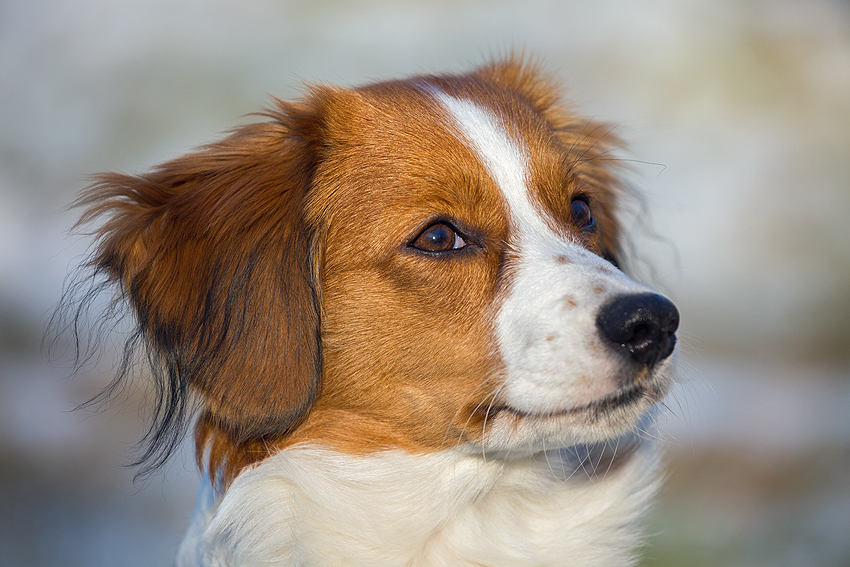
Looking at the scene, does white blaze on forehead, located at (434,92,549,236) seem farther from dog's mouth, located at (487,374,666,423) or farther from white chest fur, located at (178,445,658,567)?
white chest fur, located at (178,445,658,567)

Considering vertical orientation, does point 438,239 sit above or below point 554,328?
above

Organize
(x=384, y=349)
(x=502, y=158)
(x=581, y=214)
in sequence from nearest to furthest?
1. (x=384, y=349)
2. (x=502, y=158)
3. (x=581, y=214)

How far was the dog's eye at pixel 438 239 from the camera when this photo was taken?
86.7 inches

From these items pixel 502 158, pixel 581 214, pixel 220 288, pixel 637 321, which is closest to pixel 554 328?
pixel 637 321

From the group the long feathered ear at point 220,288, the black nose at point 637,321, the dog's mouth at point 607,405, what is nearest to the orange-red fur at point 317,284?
the long feathered ear at point 220,288

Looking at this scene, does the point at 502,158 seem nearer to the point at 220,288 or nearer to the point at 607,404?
the point at 607,404

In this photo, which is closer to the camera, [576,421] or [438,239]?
[576,421]

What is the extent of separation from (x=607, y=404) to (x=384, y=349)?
652 mm

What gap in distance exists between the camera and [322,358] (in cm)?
219

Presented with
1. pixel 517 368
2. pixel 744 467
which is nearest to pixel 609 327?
pixel 517 368

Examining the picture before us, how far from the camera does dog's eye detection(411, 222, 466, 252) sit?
2203mm

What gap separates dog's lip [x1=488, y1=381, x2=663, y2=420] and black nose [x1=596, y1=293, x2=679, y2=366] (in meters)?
0.09

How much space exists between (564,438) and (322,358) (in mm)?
746

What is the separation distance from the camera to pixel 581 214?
8.68 ft
